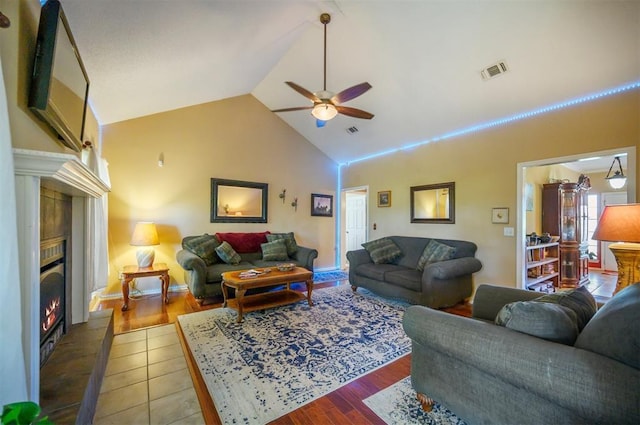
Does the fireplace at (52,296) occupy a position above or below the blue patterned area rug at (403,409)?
above

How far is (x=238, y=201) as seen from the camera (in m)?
4.83

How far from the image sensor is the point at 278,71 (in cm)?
405

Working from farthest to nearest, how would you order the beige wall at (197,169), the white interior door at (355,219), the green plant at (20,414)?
the white interior door at (355,219) < the beige wall at (197,169) < the green plant at (20,414)

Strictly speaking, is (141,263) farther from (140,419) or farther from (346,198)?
(346,198)

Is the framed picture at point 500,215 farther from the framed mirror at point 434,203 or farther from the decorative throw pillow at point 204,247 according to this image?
the decorative throw pillow at point 204,247

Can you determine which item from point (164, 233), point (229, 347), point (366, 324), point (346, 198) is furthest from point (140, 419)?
point (346, 198)

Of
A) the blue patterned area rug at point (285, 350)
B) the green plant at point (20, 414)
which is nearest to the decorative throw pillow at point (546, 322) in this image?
the blue patterned area rug at point (285, 350)

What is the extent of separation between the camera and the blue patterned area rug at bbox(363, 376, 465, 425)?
1559 mm

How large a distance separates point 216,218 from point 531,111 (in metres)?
4.91

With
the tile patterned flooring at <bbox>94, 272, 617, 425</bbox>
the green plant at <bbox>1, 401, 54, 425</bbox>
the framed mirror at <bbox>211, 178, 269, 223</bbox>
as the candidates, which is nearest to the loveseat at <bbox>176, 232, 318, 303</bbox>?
the framed mirror at <bbox>211, 178, 269, 223</bbox>

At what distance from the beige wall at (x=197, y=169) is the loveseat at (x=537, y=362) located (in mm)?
4011

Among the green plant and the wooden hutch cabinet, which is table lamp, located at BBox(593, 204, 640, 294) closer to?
the wooden hutch cabinet

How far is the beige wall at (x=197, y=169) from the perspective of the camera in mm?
3881

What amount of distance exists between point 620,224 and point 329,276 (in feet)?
13.5
